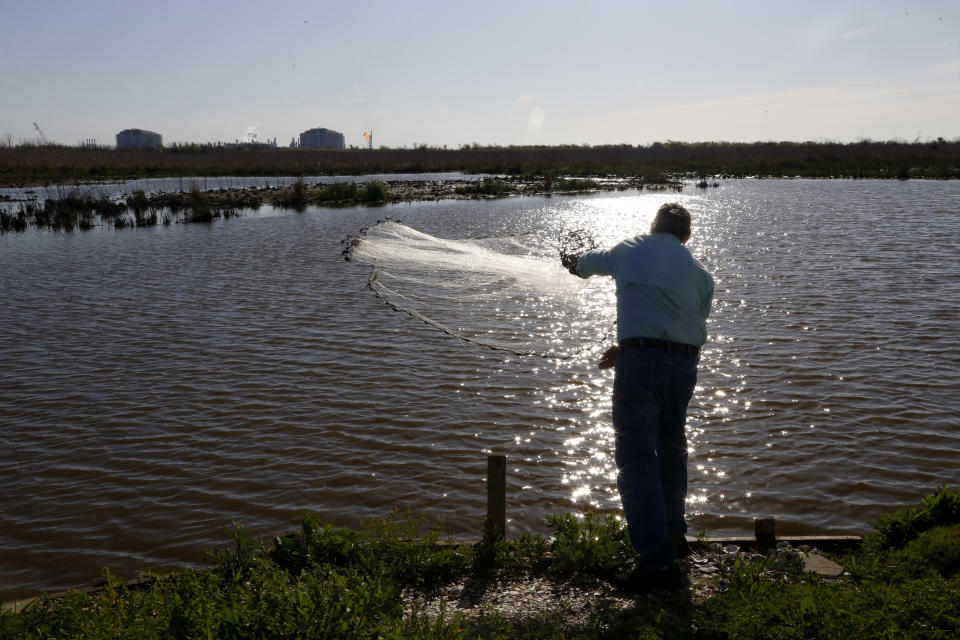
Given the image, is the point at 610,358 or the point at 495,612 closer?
the point at 495,612

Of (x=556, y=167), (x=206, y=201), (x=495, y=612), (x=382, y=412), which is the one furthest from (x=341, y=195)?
(x=495, y=612)

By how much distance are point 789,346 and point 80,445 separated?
8.20 metres

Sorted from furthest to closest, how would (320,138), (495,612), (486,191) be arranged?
(320,138)
(486,191)
(495,612)

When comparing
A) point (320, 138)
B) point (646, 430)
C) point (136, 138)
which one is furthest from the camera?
point (320, 138)

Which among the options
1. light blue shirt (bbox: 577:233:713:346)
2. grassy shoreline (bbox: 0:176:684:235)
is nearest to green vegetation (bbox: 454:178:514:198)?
grassy shoreline (bbox: 0:176:684:235)

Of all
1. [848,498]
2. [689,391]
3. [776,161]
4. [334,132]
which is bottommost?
[848,498]

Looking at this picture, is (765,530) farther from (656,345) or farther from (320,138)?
(320,138)

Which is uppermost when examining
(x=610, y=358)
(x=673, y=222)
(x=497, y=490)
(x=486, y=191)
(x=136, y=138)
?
(x=136, y=138)

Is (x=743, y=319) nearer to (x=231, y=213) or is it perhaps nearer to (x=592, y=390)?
(x=592, y=390)

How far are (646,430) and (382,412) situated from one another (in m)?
3.93

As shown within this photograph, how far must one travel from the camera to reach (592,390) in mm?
7859

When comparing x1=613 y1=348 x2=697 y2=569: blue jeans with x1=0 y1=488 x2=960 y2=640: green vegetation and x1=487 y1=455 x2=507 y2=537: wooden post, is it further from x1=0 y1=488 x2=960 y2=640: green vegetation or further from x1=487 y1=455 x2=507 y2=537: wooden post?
x1=487 y1=455 x2=507 y2=537: wooden post

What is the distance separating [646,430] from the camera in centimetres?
392

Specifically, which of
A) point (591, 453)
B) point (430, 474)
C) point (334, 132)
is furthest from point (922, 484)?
point (334, 132)
